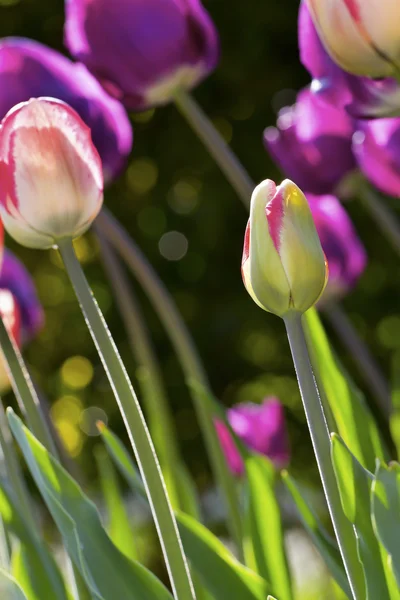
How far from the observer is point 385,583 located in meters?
0.46

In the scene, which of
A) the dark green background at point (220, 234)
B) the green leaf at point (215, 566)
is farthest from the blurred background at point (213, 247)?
the green leaf at point (215, 566)

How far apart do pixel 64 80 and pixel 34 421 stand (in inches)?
9.0

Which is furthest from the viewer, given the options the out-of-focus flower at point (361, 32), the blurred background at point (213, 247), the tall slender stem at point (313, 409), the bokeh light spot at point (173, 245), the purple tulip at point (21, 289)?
the bokeh light spot at point (173, 245)

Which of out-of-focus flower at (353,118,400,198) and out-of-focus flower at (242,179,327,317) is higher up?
out-of-focus flower at (242,179,327,317)

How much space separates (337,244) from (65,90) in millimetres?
362

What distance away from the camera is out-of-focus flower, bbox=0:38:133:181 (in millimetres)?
608

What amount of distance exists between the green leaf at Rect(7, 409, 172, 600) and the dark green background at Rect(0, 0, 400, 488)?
7.24 ft

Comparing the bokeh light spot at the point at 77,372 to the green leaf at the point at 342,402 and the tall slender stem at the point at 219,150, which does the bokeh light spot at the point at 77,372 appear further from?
the green leaf at the point at 342,402

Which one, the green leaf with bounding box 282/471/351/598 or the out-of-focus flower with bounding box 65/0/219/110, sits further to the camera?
the out-of-focus flower with bounding box 65/0/219/110

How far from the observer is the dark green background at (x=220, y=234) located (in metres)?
2.75

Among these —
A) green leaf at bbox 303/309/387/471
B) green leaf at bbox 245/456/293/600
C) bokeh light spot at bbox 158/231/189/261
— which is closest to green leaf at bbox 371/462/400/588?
green leaf at bbox 303/309/387/471

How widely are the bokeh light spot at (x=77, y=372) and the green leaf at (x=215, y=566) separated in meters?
2.54

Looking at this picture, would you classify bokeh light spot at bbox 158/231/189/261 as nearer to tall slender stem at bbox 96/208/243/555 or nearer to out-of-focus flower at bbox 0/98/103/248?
tall slender stem at bbox 96/208/243/555

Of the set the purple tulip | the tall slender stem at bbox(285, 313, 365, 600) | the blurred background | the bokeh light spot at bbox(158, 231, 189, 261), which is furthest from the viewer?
Result: the bokeh light spot at bbox(158, 231, 189, 261)
